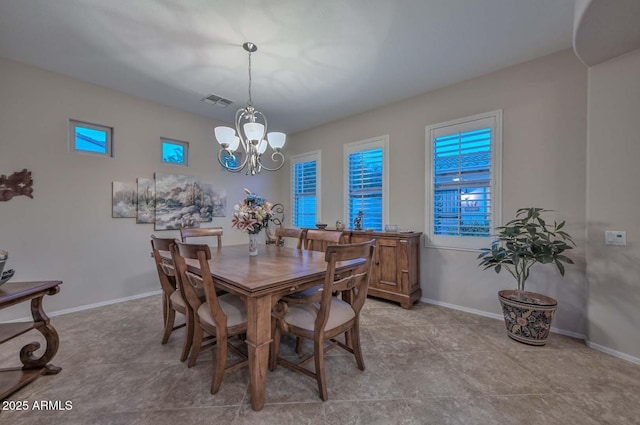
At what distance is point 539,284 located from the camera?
2.64 m

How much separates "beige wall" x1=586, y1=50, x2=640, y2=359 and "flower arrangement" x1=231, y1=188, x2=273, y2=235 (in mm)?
2963

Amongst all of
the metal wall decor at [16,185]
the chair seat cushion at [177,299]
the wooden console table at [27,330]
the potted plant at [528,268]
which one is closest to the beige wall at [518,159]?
the potted plant at [528,268]

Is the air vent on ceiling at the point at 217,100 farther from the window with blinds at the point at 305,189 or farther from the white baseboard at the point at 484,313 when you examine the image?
the white baseboard at the point at 484,313

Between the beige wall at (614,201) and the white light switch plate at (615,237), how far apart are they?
0.03 metres

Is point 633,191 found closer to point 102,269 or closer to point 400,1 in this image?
point 400,1

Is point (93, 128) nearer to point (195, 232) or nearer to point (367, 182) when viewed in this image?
point (195, 232)

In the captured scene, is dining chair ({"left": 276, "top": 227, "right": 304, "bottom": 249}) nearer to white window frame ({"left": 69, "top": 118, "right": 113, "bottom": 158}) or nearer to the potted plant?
the potted plant

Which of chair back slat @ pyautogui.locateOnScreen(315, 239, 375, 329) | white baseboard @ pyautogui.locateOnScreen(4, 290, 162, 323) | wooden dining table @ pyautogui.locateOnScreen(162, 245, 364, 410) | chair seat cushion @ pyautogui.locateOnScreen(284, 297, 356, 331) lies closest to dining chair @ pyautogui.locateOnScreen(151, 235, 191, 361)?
wooden dining table @ pyautogui.locateOnScreen(162, 245, 364, 410)

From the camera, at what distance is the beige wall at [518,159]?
2.47 m

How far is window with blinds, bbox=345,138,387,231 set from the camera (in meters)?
3.87

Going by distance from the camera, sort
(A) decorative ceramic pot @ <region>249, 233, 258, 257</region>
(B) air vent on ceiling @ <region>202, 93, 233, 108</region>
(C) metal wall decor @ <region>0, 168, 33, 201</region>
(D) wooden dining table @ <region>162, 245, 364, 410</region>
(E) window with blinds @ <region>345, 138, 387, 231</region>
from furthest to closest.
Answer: (E) window with blinds @ <region>345, 138, 387, 231</region> < (B) air vent on ceiling @ <region>202, 93, 233, 108</region> < (C) metal wall decor @ <region>0, 168, 33, 201</region> < (A) decorative ceramic pot @ <region>249, 233, 258, 257</region> < (D) wooden dining table @ <region>162, 245, 364, 410</region>

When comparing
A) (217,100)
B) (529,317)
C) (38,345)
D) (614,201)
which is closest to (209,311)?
(38,345)

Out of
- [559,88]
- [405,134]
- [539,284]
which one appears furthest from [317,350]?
[559,88]

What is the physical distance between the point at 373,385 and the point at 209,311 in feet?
4.11
